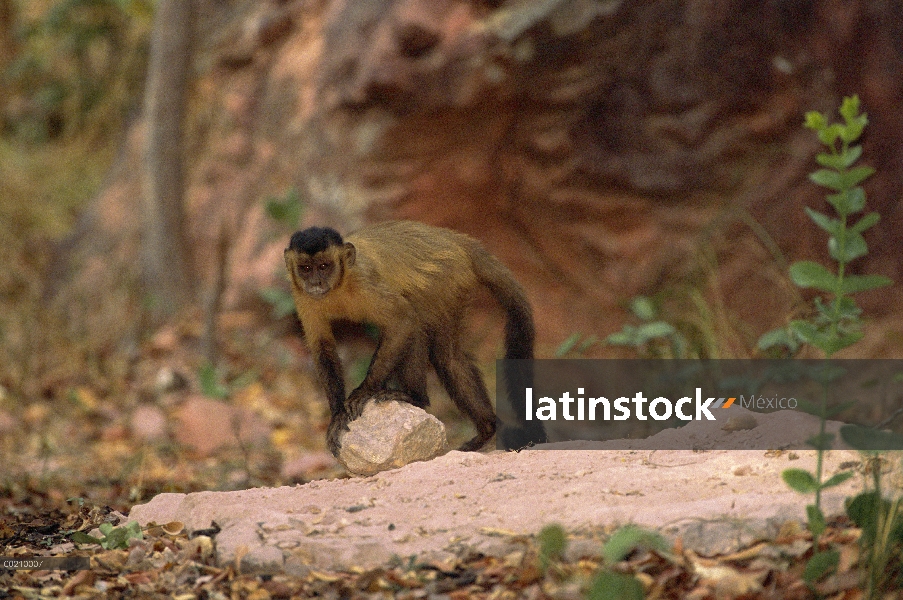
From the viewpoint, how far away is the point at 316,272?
199 inches

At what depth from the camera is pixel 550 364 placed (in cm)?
891

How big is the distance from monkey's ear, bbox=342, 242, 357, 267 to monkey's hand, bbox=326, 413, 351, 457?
754mm

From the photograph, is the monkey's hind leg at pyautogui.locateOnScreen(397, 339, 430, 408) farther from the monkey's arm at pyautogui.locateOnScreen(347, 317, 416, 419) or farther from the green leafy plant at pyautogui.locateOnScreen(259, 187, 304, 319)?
the green leafy plant at pyautogui.locateOnScreen(259, 187, 304, 319)

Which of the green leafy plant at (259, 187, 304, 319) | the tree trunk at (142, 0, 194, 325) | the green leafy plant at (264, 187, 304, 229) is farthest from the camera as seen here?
the tree trunk at (142, 0, 194, 325)

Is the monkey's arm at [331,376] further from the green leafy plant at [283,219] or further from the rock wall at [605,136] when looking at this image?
the rock wall at [605,136]

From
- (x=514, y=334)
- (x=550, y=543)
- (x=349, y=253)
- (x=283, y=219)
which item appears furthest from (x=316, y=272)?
(x=283, y=219)

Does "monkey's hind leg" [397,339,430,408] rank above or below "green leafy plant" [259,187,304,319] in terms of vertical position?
below

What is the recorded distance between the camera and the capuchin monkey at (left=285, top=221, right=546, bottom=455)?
5105mm

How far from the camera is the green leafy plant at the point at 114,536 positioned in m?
4.09

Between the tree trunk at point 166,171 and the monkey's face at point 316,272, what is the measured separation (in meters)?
5.10

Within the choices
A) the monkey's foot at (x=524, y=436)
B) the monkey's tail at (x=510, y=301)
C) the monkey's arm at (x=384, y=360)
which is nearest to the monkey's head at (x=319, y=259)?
the monkey's arm at (x=384, y=360)

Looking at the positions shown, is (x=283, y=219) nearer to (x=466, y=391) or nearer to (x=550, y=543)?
(x=466, y=391)

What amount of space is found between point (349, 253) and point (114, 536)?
5.73 feet

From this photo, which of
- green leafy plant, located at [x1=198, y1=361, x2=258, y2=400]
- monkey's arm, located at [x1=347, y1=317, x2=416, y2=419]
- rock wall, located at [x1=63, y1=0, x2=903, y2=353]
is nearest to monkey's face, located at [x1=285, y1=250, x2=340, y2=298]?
monkey's arm, located at [x1=347, y1=317, x2=416, y2=419]
